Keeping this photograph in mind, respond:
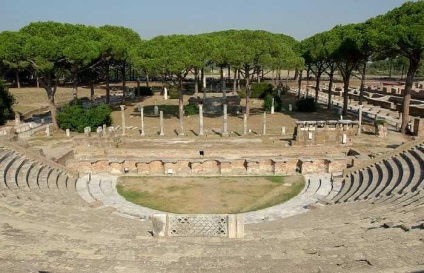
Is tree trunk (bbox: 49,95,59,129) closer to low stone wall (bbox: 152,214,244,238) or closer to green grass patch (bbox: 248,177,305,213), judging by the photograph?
green grass patch (bbox: 248,177,305,213)

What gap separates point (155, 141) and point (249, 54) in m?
12.5

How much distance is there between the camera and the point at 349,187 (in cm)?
1895

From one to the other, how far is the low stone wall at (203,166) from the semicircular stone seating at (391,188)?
2.76 metres

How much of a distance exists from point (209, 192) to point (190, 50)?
1736 centimetres

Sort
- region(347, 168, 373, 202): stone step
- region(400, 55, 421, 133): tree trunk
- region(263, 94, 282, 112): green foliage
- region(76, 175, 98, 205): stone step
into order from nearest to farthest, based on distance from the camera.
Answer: region(347, 168, 373, 202): stone step < region(76, 175, 98, 205): stone step < region(400, 55, 421, 133): tree trunk < region(263, 94, 282, 112): green foliage

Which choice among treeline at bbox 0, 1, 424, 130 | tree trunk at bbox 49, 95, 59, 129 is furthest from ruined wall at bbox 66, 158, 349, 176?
tree trunk at bbox 49, 95, 59, 129

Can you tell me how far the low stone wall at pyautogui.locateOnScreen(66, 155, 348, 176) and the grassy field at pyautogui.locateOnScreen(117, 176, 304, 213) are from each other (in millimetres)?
680

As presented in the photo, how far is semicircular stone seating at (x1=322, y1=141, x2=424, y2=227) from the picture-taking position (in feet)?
40.8

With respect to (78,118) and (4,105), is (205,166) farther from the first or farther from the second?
(4,105)

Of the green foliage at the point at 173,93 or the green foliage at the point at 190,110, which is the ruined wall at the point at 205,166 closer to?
the green foliage at the point at 190,110

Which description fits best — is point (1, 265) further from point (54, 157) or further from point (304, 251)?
point (54, 157)

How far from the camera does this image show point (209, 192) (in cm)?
1919

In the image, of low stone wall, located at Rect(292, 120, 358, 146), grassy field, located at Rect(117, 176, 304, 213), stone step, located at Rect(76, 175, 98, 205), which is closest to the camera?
grassy field, located at Rect(117, 176, 304, 213)

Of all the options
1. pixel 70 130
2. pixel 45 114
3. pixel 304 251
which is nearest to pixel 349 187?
pixel 304 251
